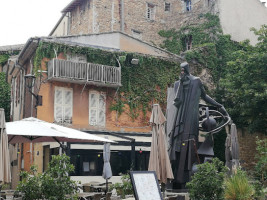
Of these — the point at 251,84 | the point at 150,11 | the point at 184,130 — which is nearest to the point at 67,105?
the point at 251,84

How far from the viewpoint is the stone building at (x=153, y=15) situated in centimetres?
2894

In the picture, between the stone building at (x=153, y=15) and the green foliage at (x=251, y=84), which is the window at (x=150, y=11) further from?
the green foliage at (x=251, y=84)

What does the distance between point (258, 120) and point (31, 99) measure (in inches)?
470

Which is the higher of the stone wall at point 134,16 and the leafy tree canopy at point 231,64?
A: the stone wall at point 134,16

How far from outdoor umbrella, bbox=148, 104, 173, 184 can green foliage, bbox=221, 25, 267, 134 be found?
39.7ft

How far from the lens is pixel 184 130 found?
9773mm

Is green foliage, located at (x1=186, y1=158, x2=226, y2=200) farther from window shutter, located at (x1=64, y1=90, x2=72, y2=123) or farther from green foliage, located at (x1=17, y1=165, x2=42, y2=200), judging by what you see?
window shutter, located at (x1=64, y1=90, x2=72, y2=123)

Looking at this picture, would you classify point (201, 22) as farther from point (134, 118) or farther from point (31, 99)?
point (31, 99)

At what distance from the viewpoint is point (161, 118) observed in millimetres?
9891

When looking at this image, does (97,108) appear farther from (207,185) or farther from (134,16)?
(207,185)

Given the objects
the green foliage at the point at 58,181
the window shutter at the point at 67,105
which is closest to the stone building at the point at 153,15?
the window shutter at the point at 67,105

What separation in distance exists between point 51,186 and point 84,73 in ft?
44.0

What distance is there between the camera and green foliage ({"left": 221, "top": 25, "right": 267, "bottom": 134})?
2111cm

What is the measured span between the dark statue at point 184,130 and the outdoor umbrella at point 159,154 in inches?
18.2
